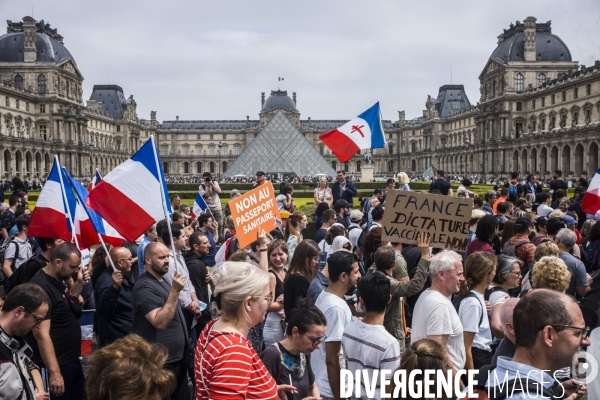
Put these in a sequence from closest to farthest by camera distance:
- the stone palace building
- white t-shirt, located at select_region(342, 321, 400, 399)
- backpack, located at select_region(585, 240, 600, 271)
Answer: white t-shirt, located at select_region(342, 321, 400, 399) → backpack, located at select_region(585, 240, 600, 271) → the stone palace building

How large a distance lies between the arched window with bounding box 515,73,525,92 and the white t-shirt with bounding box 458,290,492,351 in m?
53.2

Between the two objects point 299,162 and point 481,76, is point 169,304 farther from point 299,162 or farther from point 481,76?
point 481,76

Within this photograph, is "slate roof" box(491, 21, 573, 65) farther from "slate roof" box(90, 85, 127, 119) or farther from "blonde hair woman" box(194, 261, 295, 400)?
"blonde hair woman" box(194, 261, 295, 400)

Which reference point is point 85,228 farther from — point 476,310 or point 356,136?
point 356,136

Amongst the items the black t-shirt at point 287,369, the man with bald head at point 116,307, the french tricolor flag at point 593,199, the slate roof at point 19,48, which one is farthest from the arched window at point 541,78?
the black t-shirt at point 287,369

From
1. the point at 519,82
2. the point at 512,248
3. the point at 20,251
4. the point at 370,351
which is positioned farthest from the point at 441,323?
the point at 519,82

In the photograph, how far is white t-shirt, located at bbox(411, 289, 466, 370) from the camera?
3.29 meters

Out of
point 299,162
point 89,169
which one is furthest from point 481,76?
point 89,169

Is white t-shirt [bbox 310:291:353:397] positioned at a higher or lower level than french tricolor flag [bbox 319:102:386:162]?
lower

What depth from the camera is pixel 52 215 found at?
544 centimetres

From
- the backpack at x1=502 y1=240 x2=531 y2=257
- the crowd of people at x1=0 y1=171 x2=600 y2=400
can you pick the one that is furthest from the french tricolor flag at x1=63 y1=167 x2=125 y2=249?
the backpack at x1=502 y1=240 x2=531 y2=257

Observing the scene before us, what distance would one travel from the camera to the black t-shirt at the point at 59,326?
3.68 meters

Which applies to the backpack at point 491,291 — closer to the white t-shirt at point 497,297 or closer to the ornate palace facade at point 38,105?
the white t-shirt at point 497,297

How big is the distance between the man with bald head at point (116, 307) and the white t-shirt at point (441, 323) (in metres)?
2.19
